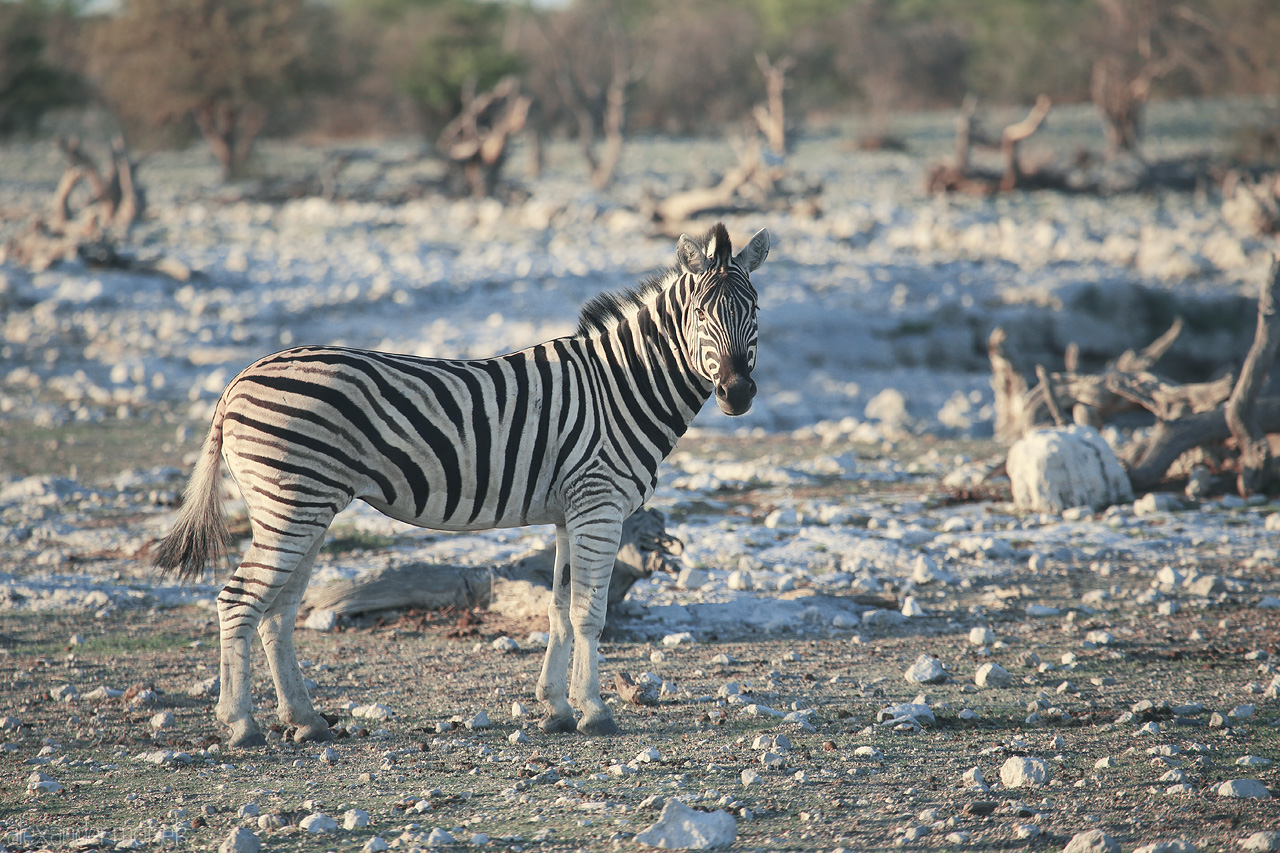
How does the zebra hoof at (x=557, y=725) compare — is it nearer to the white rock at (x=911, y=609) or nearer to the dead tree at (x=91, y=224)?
the white rock at (x=911, y=609)

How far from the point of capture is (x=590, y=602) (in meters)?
4.55

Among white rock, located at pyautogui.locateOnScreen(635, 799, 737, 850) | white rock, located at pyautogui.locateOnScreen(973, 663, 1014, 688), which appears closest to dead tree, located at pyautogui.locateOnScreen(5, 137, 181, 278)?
white rock, located at pyautogui.locateOnScreen(973, 663, 1014, 688)

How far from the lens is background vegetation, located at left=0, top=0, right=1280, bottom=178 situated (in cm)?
3114

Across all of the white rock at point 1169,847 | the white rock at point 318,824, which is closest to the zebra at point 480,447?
the white rock at point 318,824

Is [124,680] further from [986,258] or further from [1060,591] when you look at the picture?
[986,258]

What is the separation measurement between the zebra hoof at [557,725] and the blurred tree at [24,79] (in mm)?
36057

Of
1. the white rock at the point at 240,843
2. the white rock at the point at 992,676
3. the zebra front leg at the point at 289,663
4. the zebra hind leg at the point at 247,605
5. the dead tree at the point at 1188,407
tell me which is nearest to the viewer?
the white rock at the point at 240,843

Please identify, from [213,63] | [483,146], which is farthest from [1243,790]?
[213,63]

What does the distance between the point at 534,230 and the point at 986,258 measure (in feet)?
26.1

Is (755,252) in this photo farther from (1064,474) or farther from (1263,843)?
(1064,474)

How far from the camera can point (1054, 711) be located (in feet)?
15.2

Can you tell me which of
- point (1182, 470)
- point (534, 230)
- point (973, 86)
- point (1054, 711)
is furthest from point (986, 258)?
point (973, 86)

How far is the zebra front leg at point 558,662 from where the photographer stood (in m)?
4.57

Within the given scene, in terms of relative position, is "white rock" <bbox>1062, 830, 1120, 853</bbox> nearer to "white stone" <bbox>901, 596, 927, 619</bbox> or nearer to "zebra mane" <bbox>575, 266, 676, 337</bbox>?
"zebra mane" <bbox>575, 266, 676, 337</bbox>
